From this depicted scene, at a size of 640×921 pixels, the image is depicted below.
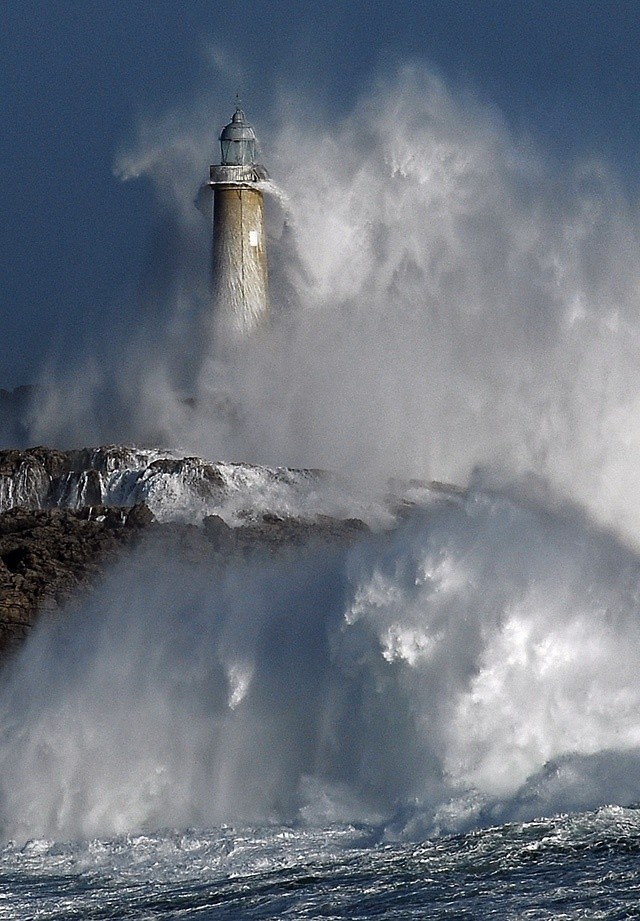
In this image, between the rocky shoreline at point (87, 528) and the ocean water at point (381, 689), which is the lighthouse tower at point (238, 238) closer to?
the ocean water at point (381, 689)

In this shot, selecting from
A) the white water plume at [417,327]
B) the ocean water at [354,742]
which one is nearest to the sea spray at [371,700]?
the ocean water at [354,742]

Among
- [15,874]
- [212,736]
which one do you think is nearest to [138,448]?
[212,736]

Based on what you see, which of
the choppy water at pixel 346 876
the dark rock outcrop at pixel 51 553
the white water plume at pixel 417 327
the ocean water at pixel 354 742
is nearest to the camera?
the choppy water at pixel 346 876

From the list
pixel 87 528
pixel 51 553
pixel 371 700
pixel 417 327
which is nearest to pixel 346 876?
pixel 371 700

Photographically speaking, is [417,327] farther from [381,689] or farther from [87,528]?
[381,689]

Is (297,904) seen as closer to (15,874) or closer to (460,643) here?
(15,874)

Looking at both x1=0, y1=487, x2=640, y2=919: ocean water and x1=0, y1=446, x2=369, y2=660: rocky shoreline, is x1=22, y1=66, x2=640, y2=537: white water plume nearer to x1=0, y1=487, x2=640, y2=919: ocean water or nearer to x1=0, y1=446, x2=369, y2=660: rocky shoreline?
x1=0, y1=446, x2=369, y2=660: rocky shoreline
